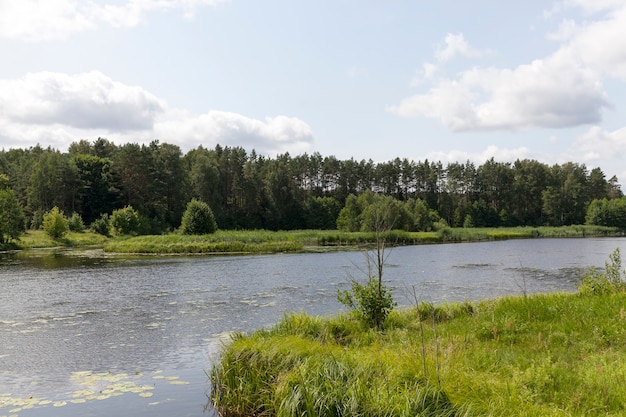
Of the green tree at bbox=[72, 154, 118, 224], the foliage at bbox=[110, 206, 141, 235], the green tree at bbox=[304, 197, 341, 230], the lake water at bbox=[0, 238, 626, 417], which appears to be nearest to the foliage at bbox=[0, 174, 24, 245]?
the foliage at bbox=[110, 206, 141, 235]

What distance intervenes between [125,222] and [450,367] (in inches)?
2748

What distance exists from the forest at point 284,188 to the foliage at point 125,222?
459 cm

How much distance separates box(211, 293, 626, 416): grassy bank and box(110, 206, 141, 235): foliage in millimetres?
63161

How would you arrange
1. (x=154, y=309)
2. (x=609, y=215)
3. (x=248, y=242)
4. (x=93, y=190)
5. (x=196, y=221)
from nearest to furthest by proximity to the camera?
(x=154, y=309), (x=248, y=242), (x=196, y=221), (x=93, y=190), (x=609, y=215)

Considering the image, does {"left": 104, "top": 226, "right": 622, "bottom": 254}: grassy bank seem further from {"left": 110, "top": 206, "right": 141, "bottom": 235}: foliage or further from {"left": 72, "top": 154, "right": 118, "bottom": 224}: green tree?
{"left": 72, "top": 154, "right": 118, "bottom": 224}: green tree

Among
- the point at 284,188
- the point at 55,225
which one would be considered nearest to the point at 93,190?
the point at 55,225

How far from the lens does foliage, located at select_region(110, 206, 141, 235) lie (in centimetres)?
7081

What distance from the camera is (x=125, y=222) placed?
71312mm

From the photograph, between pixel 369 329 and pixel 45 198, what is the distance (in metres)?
83.6

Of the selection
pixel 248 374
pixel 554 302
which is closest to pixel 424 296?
pixel 554 302

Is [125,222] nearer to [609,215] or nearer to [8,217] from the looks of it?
[8,217]

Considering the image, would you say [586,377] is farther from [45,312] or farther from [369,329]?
[45,312]

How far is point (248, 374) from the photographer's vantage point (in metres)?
9.55

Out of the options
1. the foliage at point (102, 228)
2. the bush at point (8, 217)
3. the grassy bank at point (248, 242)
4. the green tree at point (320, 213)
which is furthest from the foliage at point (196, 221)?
the green tree at point (320, 213)
